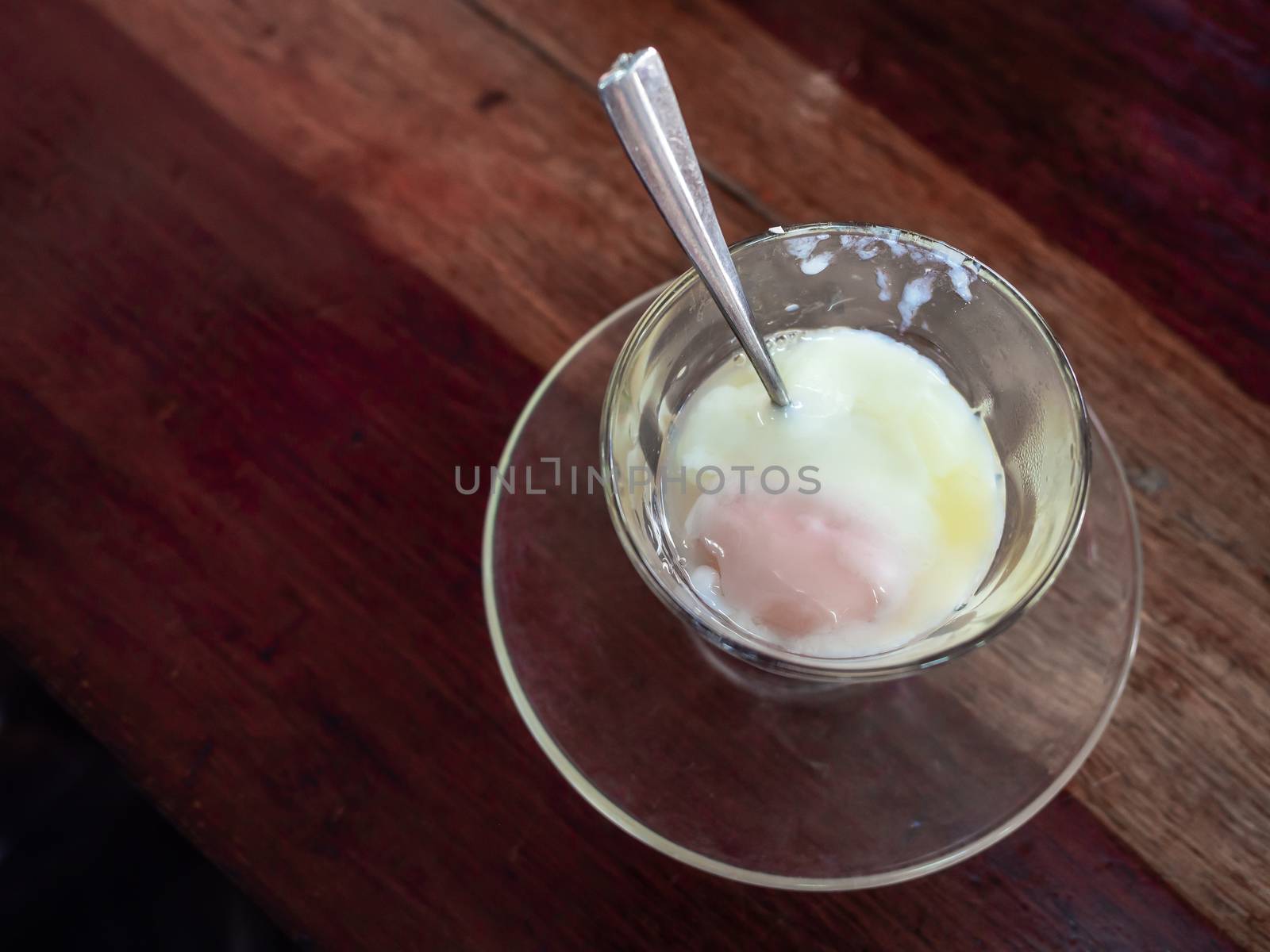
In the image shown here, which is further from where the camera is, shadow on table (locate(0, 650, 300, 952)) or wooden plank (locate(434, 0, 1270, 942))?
shadow on table (locate(0, 650, 300, 952))

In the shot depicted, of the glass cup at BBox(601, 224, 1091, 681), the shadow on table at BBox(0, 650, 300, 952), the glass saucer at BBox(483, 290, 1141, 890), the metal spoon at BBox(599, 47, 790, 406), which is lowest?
the shadow on table at BBox(0, 650, 300, 952)

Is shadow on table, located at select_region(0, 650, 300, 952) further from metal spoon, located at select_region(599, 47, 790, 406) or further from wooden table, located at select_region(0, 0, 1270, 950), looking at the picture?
metal spoon, located at select_region(599, 47, 790, 406)

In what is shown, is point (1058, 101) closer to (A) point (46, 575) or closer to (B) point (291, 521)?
(B) point (291, 521)

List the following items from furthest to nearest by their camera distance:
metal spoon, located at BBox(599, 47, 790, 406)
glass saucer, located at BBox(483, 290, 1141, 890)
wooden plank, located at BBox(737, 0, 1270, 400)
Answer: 1. wooden plank, located at BBox(737, 0, 1270, 400)
2. glass saucer, located at BBox(483, 290, 1141, 890)
3. metal spoon, located at BBox(599, 47, 790, 406)

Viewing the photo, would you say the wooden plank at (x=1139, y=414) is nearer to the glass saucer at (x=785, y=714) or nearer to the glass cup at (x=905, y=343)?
the glass saucer at (x=785, y=714)

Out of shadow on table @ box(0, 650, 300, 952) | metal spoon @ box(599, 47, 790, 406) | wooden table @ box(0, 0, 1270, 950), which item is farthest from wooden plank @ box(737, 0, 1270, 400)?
shadow on table @ box(0, 650, 300, 952)

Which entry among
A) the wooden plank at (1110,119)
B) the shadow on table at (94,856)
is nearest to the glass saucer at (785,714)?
the wooden plank at (1110,119)

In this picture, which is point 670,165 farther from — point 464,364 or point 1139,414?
point 1139,414
